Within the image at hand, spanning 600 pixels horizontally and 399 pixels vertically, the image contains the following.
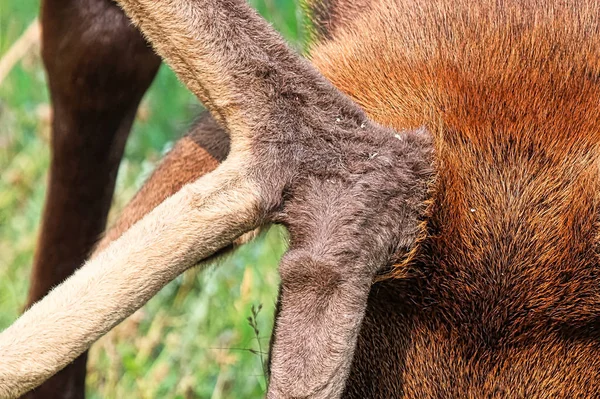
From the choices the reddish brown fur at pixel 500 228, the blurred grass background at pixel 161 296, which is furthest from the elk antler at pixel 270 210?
the blurred grass background at pixel 161 296

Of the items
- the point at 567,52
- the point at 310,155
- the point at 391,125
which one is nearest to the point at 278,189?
the point at 310,155

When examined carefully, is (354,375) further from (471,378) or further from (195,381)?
(195,381)

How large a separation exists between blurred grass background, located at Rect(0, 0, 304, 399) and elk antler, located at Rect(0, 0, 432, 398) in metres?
1.32

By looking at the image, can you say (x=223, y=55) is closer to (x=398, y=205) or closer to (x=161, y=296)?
(x=398, y=205)

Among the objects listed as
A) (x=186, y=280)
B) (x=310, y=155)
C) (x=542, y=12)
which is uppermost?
(x=310, y=155)

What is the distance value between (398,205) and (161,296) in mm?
2618

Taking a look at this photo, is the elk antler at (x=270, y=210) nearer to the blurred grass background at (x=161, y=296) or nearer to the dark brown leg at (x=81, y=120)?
the dark brown leg at (x=81, y=120)

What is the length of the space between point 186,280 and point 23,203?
1.08m

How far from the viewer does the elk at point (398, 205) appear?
6.64 feet

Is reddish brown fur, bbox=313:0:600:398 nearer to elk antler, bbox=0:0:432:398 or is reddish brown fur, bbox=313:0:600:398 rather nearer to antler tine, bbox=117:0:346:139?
elk antler, bbox=0:0:432:398

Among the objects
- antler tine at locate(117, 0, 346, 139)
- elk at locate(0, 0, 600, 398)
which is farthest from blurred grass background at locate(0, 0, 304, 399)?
antler tine at locate(117, 0, 346, 139)

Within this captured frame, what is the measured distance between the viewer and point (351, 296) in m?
2.03

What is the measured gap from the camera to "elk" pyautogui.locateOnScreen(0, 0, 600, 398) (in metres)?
2.03

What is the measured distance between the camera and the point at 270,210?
2.10 metres
